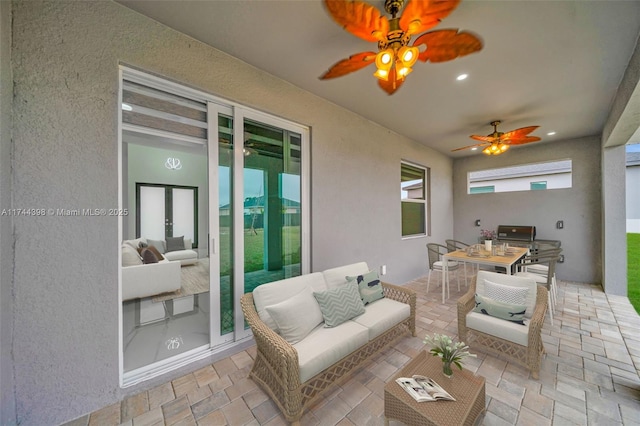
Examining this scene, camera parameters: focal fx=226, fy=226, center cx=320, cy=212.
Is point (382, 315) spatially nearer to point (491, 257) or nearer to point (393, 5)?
point (491, 257)

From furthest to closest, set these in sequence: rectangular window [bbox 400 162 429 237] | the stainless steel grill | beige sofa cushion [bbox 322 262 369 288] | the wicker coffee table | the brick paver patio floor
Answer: the stainless steel grill → rectangular window [bbox 400 162 429 237] → beige sofa cushion [bbox 322 262 369 288] → the brick paver patio floor → the wicker coffee table

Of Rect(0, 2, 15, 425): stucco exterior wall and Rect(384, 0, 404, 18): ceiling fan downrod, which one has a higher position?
Rect(384, 0, 404, 18): ceiling fan downrod

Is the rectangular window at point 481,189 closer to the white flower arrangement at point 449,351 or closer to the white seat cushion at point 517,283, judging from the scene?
the white seat cushion at point 517,283

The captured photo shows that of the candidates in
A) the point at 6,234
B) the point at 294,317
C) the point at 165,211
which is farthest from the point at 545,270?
the point at 165,211

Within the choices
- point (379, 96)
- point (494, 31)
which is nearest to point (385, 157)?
point (379, 96)

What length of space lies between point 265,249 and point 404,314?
1.71 m

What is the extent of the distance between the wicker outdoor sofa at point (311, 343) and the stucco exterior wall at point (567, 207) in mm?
4605

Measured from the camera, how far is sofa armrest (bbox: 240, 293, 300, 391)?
1.45m

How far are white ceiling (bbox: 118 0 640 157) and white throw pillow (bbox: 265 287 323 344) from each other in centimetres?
231

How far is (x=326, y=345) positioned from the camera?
174cm

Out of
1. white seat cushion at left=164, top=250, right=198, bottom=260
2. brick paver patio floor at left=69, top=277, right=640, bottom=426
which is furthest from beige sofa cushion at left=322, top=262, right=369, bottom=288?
white seat cushion at left=164, top=250, right=198, bottom=260

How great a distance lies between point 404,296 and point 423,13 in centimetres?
251

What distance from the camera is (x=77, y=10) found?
157 cm

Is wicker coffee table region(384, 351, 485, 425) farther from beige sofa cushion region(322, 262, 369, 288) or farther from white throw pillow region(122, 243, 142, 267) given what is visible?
white throw pillow region(122, 243, 142, 267)
